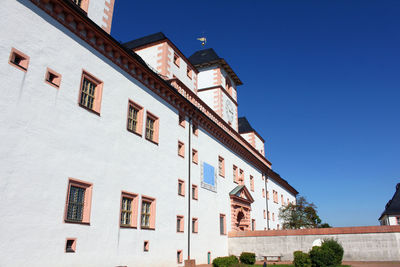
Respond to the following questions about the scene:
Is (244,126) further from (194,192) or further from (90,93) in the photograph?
(90,93)

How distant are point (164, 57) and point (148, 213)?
1281 centimetres

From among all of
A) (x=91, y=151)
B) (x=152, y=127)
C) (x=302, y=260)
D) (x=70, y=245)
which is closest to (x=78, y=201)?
(x=70, y=245)

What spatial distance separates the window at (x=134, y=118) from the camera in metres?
18.0

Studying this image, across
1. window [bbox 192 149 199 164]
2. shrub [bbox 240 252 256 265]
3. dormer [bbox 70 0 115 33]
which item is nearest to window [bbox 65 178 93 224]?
dormer [bbox 70 0 115 33]

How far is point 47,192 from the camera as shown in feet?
40.0

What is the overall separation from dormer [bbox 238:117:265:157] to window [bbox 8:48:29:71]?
37896 millimetres

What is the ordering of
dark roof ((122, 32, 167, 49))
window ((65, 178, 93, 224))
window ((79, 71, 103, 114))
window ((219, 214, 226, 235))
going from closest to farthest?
1. window ((65, 178, 93, 224))
2. window ((79, 71, 103, 114))
3. dark roof ((122, 32, 167, 49))
4. window ((219, 214, 226, 235))

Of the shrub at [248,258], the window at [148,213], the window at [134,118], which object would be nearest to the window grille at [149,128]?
the window at [134,118]

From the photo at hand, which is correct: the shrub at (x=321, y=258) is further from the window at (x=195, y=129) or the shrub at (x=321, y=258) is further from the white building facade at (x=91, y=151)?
the window at (x=195, y=129)

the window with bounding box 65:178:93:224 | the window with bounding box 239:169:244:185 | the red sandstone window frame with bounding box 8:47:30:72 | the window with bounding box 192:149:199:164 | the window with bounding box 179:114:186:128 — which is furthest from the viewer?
the window with bounding box 239:169:244:185

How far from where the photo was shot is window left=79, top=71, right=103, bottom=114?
48.8 feet

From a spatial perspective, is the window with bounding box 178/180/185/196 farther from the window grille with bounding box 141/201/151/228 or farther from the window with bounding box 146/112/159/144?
the window grille with bounding box 141/201/151/228

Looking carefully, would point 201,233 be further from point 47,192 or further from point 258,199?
point 258,199

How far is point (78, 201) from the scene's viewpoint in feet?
44.8
